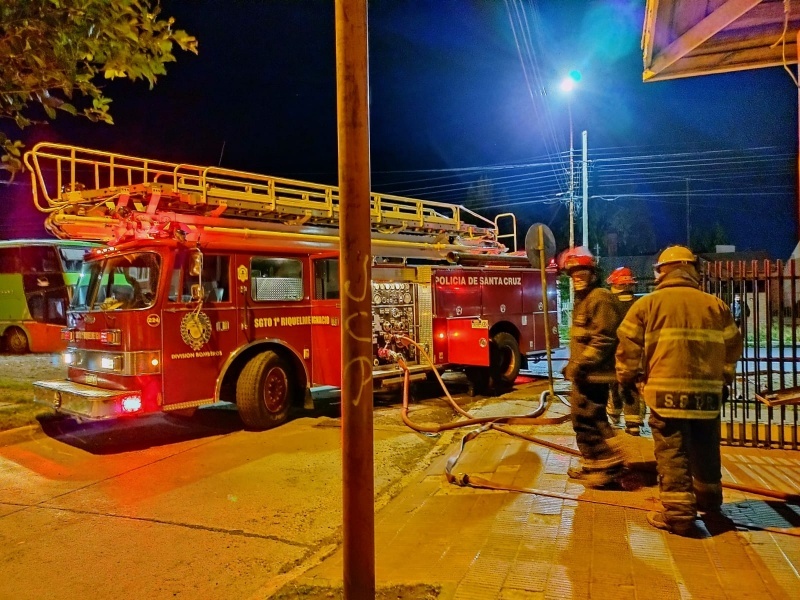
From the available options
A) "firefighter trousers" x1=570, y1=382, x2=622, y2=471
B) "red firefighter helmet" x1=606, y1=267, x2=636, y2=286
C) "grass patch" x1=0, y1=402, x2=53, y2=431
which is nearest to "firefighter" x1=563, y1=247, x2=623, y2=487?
"firefighter trousers" x1=570, y1=382, x2=622, y2=471

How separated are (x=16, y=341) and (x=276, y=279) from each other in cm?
1140

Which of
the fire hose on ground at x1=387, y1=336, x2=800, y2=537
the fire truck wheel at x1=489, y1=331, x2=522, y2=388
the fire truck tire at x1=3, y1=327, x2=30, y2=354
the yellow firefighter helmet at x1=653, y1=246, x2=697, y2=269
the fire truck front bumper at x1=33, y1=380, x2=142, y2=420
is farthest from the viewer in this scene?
the fire truck tire at x1=3, y1=327, x2=30, y2=354

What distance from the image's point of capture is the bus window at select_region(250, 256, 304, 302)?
7629 mm

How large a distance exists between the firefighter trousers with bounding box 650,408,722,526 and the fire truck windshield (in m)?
5.28

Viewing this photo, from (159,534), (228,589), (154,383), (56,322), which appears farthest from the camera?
(56,322)

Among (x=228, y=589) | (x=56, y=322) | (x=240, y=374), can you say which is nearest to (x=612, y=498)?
(x=228, y=589)

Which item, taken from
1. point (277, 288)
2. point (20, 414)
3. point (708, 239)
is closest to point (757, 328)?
point (277, 288)

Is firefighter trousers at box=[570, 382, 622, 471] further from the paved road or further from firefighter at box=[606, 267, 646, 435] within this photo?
firefighter at box=[606, 267, 646, 435]

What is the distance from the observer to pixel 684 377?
3.71 m

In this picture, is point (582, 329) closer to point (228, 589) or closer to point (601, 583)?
point (601, 583)

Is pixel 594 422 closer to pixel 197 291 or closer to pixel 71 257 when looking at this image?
pixel 197 291

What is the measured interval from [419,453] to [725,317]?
11.7ft

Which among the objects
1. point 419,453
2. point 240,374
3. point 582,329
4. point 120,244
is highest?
point 120,244

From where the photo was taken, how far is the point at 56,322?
606 inches
